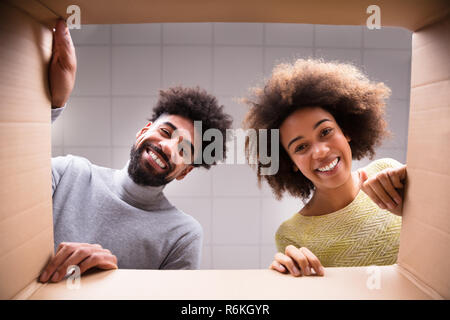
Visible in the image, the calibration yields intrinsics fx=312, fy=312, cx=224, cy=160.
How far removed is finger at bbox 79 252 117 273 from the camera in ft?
1.51

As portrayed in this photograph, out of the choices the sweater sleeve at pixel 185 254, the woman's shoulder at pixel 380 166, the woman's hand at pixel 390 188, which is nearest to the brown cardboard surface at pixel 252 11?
the woman's hand at pixel 390 188

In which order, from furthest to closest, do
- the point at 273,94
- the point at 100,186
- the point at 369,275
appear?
the point at 100,186 < the point at 273,94 < the point at 369,275

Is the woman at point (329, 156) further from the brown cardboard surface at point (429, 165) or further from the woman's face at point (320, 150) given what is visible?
the brown cardboard surface at point (429, 165)

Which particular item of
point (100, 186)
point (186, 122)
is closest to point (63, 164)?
point (100, 186)

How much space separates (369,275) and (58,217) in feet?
2.80

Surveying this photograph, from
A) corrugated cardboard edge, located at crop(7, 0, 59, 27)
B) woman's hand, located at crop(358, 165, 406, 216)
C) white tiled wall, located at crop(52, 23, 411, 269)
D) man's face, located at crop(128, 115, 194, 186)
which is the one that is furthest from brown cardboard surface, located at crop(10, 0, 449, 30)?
white tiled wall, located at crop(52, 23, 411, 269)

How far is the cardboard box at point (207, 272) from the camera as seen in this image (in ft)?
1.21

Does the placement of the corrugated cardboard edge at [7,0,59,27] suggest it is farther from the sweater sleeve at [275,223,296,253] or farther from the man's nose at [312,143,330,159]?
the sweater sleeve at [275,223,296,253]

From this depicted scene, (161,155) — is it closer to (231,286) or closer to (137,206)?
(137,206)

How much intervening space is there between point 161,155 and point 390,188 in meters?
0.68

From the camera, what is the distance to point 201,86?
1598 millimetres

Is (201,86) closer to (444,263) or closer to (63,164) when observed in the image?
(63,164)

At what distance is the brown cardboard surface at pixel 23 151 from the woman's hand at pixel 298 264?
0.35 meters
